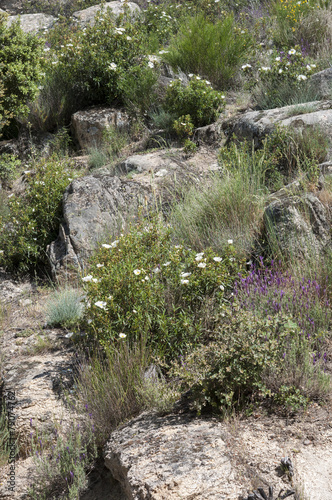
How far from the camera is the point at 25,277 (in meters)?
6.14

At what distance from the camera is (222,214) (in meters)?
5.02

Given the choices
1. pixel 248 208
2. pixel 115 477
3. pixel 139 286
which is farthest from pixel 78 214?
pixel 115 477

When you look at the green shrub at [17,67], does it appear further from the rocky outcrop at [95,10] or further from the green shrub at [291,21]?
the rocky outcrop at [95,10]

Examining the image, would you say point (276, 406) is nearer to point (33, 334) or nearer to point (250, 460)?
point (250, 460)

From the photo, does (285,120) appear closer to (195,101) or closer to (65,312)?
(195,101)

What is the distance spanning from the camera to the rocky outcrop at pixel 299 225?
4.30 metres

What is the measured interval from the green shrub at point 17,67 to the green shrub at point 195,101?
2186mm

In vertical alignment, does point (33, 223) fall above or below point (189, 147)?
below

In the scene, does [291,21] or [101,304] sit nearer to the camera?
[101,304]

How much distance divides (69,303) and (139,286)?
1.16m

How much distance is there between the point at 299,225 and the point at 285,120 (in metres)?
2.43

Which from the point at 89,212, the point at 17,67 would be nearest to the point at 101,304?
the point at 89,212

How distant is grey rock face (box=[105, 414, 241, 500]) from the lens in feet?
8.03

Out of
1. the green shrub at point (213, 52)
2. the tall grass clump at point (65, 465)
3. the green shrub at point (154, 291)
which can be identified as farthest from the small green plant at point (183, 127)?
the tall grass clump at point (65, 465)
